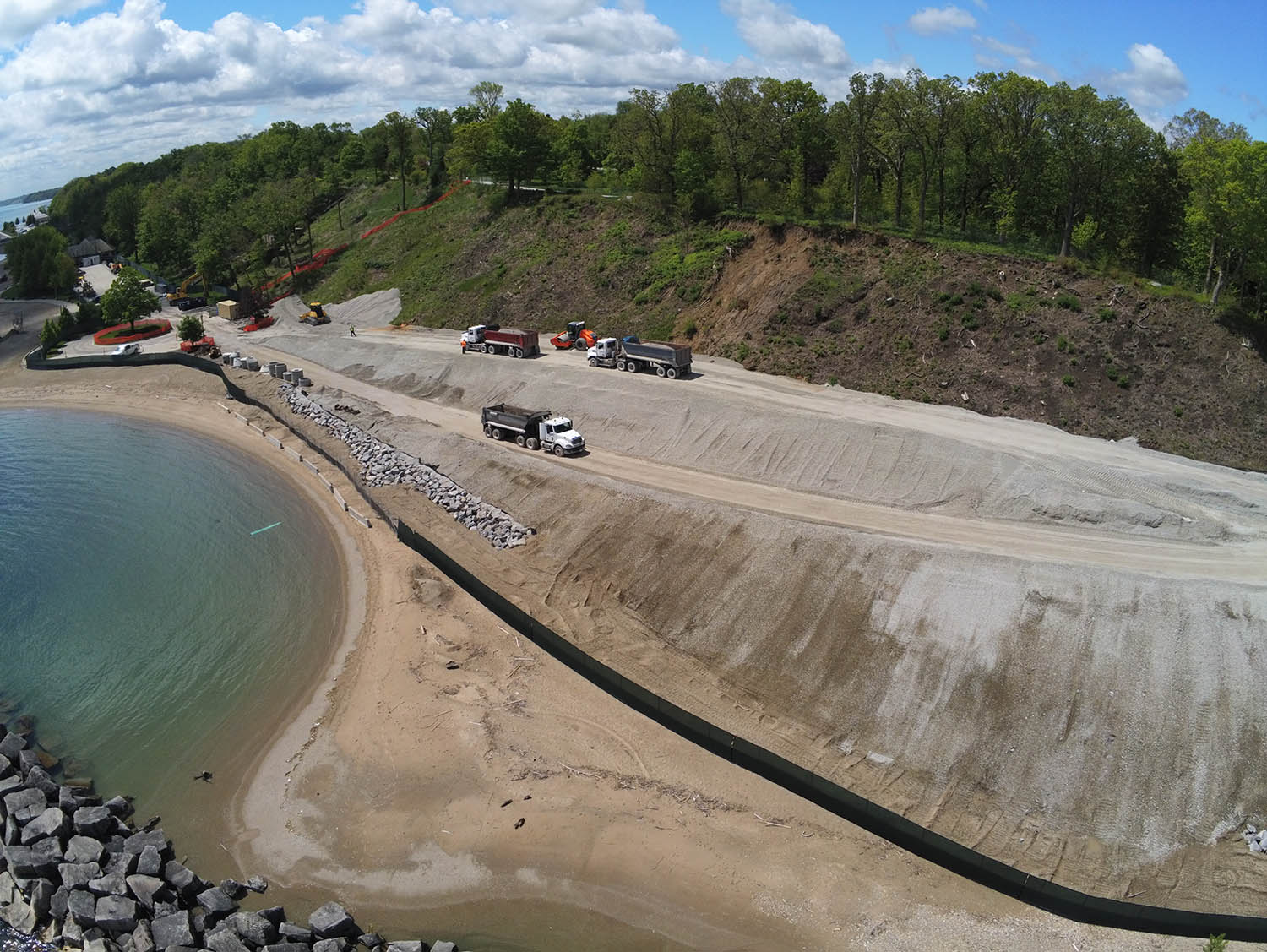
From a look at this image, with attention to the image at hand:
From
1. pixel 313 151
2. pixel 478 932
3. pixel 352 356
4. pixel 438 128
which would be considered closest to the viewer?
pixel 478 932

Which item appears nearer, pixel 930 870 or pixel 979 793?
pixel 930 870

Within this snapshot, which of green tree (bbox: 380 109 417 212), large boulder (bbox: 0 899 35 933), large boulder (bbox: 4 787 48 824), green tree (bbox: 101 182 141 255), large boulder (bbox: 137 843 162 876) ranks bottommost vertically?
large boulder (bbox: 0 899 35 933)

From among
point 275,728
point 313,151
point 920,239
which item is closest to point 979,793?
point 275,728

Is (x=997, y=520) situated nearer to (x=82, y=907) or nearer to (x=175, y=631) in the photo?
(x=82, y=907)

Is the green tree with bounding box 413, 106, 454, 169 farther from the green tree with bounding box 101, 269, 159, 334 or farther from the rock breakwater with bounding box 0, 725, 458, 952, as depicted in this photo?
the rock breakwater with bounding box 0, 725, 458, 952

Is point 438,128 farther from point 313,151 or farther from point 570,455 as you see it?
point 570,455

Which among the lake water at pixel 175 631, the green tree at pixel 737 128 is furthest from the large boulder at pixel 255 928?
the green tree at pixel 737 128

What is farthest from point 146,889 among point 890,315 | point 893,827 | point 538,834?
point 890,315

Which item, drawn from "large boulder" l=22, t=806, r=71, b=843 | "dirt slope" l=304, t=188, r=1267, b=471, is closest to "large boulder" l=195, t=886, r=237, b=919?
"large boulder" l=22, t=806, r=71, b=843
